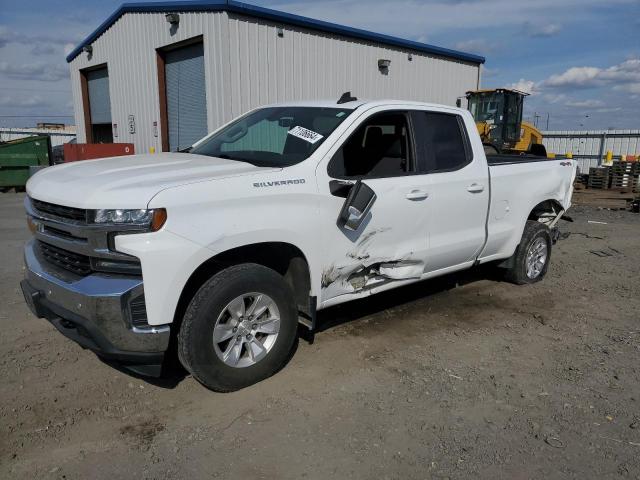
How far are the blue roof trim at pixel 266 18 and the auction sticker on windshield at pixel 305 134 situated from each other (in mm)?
10729

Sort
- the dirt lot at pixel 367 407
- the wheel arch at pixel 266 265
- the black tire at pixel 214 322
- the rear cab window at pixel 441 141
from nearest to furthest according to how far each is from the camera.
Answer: the dirt lot at pixel 367 407 < the black tire at pixel 214 322 < the wheel arch at pixel 266 265 < the rear cab window at pixel 441 141

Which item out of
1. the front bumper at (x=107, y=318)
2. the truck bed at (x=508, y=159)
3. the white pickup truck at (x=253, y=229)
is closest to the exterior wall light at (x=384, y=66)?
the truck bed at (x=508, y=159)

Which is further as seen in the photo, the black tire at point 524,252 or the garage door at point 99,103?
the garage door at point 99,103

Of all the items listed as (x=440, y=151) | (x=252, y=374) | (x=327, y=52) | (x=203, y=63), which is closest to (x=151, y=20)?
(x=203, y=63)

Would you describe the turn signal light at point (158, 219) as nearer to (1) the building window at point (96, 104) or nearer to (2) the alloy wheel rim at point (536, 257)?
(2) the alloy wheel rim at point (536, 257)

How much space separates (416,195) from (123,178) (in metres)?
2.24

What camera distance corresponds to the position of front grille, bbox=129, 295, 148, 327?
2.93 metres

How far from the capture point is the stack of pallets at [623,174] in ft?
55.3

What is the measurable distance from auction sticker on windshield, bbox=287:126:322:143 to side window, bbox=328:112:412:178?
1.07 ft

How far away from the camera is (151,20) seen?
52.9ft

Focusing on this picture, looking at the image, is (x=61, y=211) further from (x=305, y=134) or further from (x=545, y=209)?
(x=545, y=209)

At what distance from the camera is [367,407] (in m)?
3.37

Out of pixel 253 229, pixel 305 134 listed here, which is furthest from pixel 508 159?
pixel 253 229

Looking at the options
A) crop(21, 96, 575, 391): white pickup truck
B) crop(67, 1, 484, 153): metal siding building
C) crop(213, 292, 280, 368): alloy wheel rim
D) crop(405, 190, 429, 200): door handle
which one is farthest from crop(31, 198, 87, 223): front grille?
crop(67, 1, 484, 153): metal siding building
